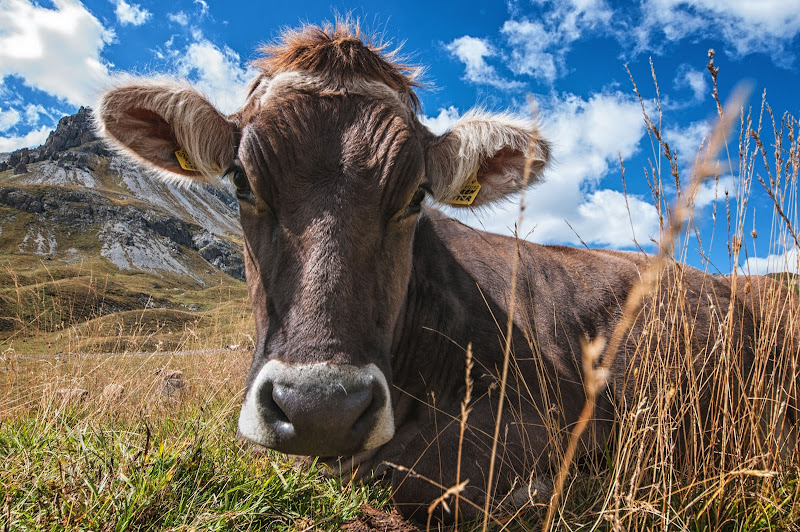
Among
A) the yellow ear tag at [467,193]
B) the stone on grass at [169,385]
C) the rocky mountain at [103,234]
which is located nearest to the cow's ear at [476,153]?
the yellow ear tag at [467,193]

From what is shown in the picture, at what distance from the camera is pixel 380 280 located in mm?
2961

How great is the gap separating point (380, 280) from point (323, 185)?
2.11ft

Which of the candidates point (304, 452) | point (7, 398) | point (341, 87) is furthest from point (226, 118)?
point (7, 398)

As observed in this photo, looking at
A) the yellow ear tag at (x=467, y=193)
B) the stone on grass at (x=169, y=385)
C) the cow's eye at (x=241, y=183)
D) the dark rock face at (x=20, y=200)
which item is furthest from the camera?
the dark rock face at (x=20, y=200)

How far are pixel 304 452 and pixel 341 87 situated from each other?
2.47m

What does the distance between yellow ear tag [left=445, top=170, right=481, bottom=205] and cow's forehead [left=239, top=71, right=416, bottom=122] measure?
758mm

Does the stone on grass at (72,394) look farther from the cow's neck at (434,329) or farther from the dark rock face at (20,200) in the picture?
the dark rock face at (20,200)

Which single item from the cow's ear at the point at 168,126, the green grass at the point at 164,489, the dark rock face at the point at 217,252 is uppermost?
the dark rock face at the point at 217,252

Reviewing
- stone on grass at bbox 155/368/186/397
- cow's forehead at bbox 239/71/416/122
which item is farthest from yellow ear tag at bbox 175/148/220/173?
stone on grass at bbox 155/368/186/397

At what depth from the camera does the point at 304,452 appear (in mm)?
2277

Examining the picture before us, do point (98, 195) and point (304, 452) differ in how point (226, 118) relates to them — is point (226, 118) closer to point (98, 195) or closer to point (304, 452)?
point (304, 452)

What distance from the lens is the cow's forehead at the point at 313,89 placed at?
11.3 ft

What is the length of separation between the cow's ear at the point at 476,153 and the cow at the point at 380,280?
15 mm

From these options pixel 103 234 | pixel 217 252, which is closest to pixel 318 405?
pixel 103 234
